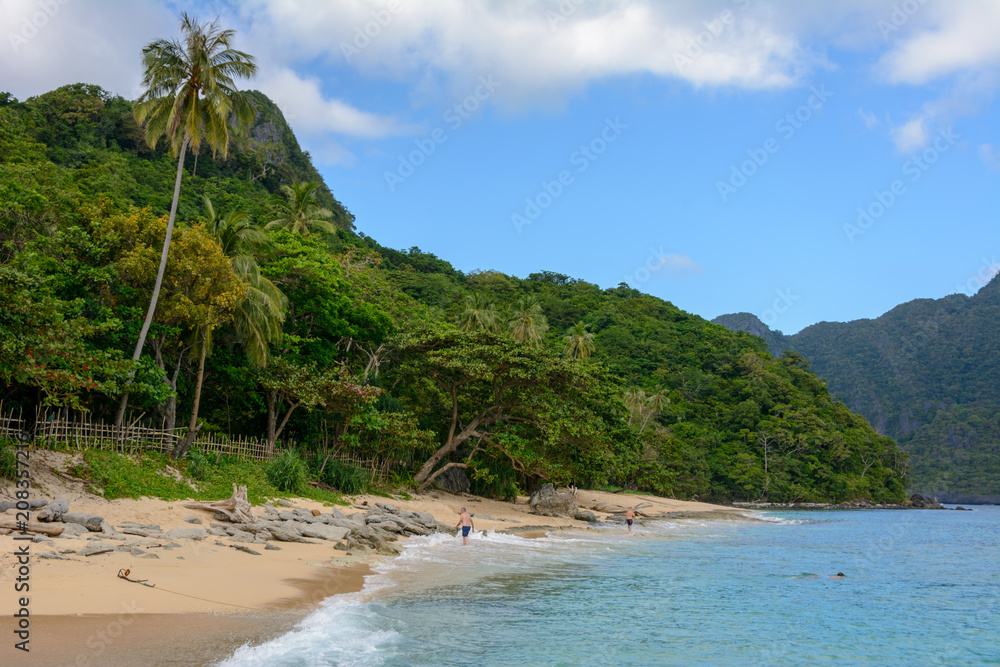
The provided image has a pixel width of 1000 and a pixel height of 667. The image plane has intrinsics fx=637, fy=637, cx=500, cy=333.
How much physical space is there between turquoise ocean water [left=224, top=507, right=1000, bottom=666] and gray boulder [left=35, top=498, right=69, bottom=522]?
16.5 feet

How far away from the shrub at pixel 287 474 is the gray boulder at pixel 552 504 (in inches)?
470

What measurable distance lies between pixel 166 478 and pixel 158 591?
330 inches

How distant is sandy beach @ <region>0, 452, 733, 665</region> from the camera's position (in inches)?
217

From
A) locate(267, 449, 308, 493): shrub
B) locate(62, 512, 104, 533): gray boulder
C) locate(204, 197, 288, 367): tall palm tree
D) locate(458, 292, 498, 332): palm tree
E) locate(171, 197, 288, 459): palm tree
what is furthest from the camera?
locate(458, 292, 498, 332): palm tree

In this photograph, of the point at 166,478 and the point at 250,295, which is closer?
the point at 166,478

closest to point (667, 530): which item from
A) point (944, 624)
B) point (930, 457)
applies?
point (944, 624)

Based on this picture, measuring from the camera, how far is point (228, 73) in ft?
58.1

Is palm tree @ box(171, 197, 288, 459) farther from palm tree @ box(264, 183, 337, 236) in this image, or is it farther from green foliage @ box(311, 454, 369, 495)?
palm tree @ box(264, 183, 337, 236)

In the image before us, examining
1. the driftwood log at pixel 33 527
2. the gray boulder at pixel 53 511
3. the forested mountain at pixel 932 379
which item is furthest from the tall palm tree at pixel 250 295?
the forested mountain at pixel 932 379

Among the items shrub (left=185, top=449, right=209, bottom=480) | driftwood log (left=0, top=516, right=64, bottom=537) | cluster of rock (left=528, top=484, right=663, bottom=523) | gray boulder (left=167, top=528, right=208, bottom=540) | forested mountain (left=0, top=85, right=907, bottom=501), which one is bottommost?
cluster of rock (left=528, top=484, right=663, bottom=523)

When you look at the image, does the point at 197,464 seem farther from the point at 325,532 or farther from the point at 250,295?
the point at 250,295

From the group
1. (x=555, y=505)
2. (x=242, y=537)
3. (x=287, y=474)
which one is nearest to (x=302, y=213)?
(x=287, y=474)

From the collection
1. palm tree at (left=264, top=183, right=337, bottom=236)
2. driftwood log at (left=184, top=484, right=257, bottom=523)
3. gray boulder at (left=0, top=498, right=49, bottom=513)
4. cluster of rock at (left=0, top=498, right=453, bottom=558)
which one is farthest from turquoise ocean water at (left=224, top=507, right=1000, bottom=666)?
palm tree at (left=264, top=183, right=337, bottom=236)

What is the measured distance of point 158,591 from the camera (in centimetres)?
728
